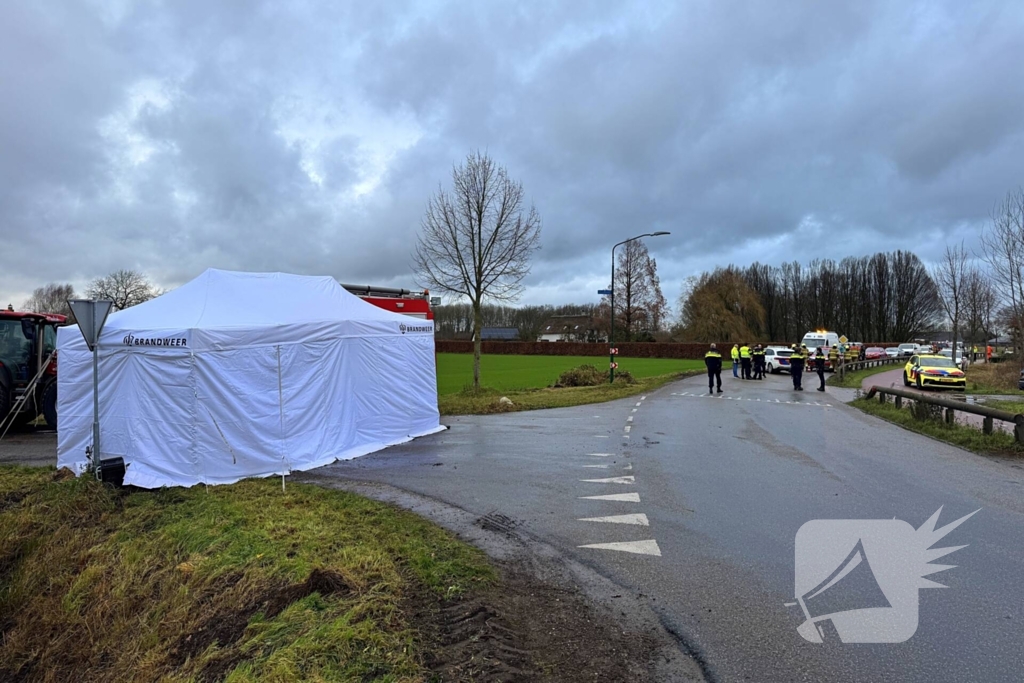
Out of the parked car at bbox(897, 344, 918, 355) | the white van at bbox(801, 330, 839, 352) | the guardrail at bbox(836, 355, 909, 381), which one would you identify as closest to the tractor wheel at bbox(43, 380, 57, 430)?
the guardrail at bbox(836, 355, 909, 381)

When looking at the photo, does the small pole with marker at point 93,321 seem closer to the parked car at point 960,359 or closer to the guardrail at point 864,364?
the guardrail at point 864,364

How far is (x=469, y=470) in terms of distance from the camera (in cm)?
938

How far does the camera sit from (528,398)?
70.4ft

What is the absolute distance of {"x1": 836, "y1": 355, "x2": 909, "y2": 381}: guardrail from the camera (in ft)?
106

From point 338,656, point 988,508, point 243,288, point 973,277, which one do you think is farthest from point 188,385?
point 973,277

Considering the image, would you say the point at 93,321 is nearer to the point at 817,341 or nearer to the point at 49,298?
the point at 817,341

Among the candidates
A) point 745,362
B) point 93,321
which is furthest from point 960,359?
point 93,321

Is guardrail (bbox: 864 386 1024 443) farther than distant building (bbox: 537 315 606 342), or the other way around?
distant building (bbox: 537 315 606 342)

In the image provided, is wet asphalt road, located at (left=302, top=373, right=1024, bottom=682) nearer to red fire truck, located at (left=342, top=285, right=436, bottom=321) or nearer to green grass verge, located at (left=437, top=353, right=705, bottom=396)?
red fire truck, located at (left=342, top=285, right=436, bottom=321)

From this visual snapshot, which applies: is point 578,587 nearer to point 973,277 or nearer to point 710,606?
point 710,606

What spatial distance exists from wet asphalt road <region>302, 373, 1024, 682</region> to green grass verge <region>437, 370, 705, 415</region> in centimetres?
317

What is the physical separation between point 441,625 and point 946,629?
329cm

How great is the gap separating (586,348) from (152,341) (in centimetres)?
6953

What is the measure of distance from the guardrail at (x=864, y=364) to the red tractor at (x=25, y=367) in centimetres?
3108
